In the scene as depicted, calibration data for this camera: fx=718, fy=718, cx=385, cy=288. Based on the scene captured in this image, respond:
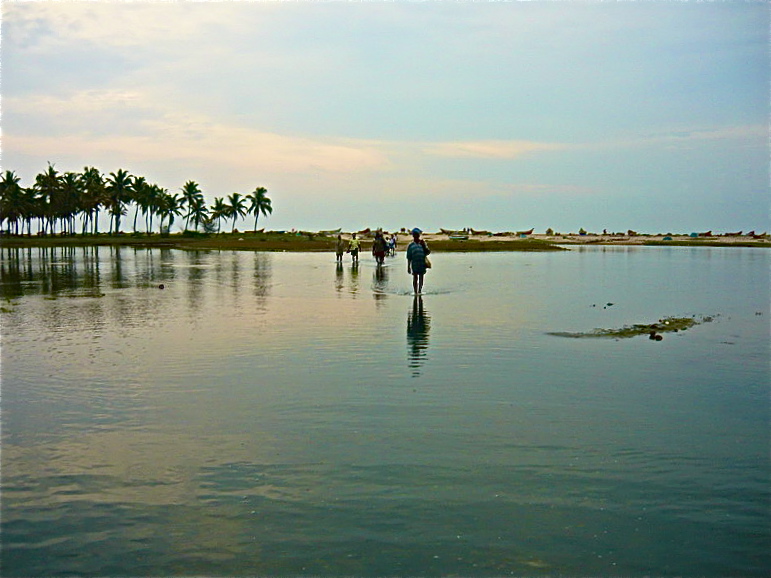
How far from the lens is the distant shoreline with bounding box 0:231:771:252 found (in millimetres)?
91688

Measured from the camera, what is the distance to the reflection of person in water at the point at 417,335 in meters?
12.7

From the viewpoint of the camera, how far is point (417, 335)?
51.7 feet

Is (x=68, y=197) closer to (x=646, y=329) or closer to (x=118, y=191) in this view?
(x=118, y=191)

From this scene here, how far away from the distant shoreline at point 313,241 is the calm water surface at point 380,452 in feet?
222

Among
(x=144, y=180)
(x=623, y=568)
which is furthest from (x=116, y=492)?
(x=144, y=180)

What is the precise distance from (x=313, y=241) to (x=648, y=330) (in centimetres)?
A: 9250

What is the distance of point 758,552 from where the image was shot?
18.4 feet

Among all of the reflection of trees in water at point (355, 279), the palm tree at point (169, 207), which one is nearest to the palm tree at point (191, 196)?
the palm tree at point (169, 207)

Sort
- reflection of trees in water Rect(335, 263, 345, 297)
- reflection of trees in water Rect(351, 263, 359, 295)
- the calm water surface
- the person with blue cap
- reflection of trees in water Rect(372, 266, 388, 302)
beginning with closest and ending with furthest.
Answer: the calm water surface → the person with blue cap → reflection of trees in water Rect(372, 266, 388, 302) → reflection of trees in water Rect(351, 263, 359, 295) → reflection of trees in water Rect(335, 263, 345, 297)

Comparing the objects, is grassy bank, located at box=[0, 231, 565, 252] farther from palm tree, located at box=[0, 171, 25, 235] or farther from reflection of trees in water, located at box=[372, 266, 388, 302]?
reflection of trees in water, located at box=[372, 266, 388, 302]

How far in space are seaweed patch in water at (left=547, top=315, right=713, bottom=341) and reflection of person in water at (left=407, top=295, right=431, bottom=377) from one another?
3006mm

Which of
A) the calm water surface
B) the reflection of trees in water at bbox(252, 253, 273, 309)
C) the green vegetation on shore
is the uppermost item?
the reflection of trees in water at bbox(252, 253, 273, 309)

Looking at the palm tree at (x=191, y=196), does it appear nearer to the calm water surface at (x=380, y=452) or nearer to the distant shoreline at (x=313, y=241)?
the distant shoreline at (x=313, y=241)

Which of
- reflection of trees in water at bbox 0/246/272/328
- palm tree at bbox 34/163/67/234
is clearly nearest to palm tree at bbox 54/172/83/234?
palm tree at bbox 34/163/67/234
